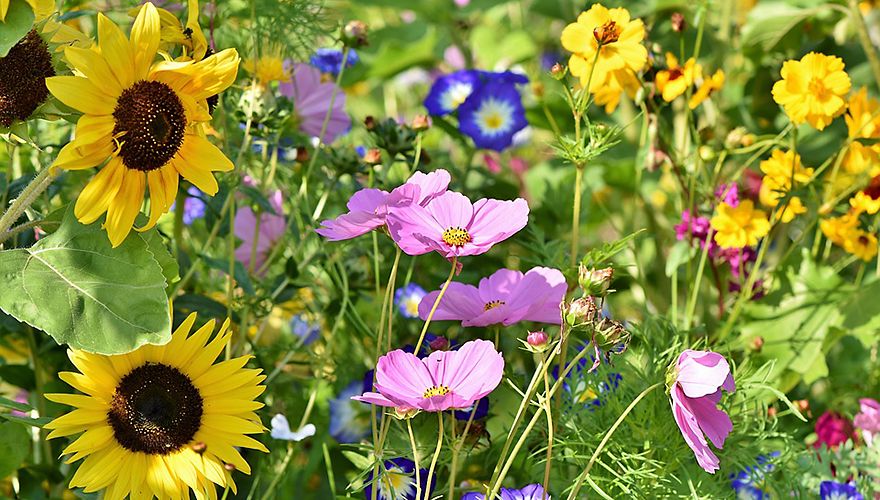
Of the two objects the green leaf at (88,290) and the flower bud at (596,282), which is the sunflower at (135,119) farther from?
the flower bud at (596,282)

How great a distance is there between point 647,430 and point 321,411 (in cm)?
37

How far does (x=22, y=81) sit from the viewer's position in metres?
0.59

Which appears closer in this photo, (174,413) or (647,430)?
(174,413)

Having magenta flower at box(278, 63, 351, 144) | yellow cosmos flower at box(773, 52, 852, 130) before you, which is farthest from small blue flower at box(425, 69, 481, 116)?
yellow cosmos flower at box(773, 52, 852, 130)

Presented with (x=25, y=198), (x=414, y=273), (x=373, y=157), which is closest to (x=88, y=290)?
(x=25, y=198)

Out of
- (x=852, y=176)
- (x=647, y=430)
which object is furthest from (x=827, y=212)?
(x=647, y=430)

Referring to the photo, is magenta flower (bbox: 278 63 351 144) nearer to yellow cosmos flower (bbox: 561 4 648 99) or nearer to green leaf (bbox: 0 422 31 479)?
yellow cosmos flower (bbox: 561 4 648 99)

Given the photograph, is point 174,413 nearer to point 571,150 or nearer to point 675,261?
point 571,150

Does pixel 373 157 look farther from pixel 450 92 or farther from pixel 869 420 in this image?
pixel 869 420

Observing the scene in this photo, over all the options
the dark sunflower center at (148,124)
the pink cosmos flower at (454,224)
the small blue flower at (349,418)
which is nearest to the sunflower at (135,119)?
the dark sunflower center at (148,124)

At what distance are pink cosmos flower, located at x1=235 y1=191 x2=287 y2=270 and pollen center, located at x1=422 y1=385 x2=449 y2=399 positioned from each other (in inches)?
15.6

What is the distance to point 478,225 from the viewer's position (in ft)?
2.10

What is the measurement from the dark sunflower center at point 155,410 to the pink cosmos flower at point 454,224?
17 centimetres

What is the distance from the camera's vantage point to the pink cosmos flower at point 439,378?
0.58 meters
